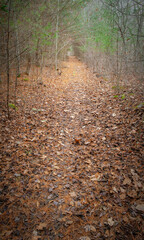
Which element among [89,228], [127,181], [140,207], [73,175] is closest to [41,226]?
[89,228]

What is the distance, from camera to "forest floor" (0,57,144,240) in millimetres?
2143

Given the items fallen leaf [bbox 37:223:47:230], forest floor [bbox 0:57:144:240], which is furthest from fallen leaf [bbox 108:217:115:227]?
fallen leaf [bbox 37:223:47:230]

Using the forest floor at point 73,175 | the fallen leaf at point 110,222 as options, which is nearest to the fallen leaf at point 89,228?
the forest floor at point 73,175

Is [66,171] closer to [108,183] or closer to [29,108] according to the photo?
[108,183]

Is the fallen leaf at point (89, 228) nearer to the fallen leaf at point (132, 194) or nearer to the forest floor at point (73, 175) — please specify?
→ the forest floor at point (73, 175)

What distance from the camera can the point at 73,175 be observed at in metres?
3.12

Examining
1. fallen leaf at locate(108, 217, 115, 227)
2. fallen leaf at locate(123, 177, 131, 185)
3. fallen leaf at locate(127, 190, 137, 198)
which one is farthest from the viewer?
fallen leaf at locate(123, 177, 131, 185)

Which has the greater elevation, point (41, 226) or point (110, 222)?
point (110, 222)

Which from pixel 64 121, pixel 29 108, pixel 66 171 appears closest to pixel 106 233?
pixel 66 171

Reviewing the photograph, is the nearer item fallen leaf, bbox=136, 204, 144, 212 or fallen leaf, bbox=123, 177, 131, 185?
fallen leaf, bbox=136, 204, 144, 212

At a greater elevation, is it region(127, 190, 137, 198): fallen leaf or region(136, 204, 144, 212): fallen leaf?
region(127, 190, 137, 198): fallen leaf

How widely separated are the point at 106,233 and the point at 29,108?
5394 millimetres

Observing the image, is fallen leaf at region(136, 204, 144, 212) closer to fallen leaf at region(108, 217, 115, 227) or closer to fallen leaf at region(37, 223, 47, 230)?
fallen leaf at region(108, 217, 115, 227)

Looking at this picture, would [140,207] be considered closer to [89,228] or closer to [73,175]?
[89,228]
